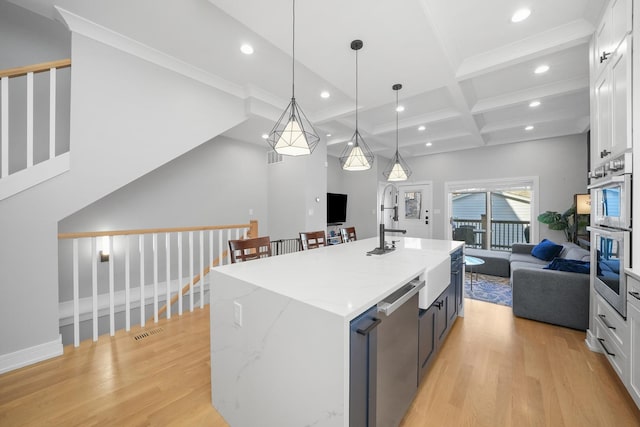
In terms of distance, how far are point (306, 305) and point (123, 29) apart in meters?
3.17

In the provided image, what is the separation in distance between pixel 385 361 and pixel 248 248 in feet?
4.64

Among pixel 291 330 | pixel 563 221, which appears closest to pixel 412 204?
pixel 563 221

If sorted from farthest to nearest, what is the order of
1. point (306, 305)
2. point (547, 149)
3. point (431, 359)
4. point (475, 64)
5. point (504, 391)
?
point (547, 149), point (475, 64), point (431, 359), point (504, 391), point (306, 305)

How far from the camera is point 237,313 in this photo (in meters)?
1.36

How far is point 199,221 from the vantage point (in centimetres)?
457

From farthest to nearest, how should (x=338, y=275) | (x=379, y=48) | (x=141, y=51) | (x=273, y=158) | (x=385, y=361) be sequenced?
(x=273, y=158)
(x=141, y=51)
(x=379, y=48)
(x=338, y=275)
(x=385, y=361)

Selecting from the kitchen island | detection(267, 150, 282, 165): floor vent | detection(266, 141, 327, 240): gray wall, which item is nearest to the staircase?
the kitchen island

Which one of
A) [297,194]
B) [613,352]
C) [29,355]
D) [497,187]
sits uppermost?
[497,187]

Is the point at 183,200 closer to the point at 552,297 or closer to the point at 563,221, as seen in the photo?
the point at 552,297

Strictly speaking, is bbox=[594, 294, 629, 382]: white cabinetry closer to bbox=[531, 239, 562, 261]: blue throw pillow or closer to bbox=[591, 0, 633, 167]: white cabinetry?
bbox=[591, 0, 633, 167]: white cabinetry

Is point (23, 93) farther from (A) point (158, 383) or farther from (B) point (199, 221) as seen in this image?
(A) point (158, 383)

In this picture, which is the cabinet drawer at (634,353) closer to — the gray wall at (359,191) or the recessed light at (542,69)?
the recessed light at (542,69)

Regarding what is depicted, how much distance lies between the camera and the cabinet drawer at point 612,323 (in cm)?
162

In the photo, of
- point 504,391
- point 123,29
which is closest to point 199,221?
point 123,29
